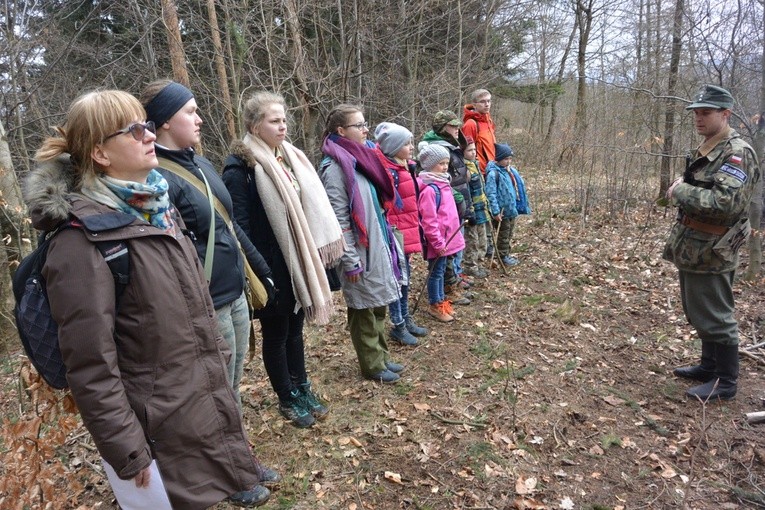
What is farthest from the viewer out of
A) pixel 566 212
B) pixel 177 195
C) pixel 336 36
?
pixel 336 36

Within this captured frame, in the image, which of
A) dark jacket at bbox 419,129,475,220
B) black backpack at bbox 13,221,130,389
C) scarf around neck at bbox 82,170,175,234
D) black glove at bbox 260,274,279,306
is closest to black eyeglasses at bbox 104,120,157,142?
scarf around neck at bbox 82,170,175,234

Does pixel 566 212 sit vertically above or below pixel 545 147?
below

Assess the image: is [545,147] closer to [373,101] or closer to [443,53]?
[443,53]

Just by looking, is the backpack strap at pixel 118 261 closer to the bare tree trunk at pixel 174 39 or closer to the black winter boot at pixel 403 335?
the black winter boot at pixel 403 335

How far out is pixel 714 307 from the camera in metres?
3.62

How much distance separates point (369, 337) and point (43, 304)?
2497mm

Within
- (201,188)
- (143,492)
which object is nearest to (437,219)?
(201,188)

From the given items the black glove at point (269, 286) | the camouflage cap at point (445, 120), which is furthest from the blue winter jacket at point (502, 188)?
the black glove at point (269, 286)

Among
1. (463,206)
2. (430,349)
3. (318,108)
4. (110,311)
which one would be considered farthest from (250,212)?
(318,108)

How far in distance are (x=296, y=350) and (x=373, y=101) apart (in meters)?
8.19

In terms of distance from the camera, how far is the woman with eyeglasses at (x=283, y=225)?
9.46 feet

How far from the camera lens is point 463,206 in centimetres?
558

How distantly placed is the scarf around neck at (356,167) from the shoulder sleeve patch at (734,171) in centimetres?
246

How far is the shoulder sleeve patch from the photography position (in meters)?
3.36
